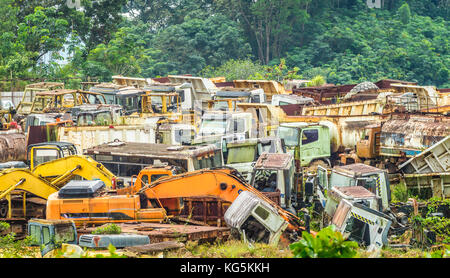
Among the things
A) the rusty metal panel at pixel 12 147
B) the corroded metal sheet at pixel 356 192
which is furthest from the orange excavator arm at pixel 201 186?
the rusty metal panel at pixel 12 147

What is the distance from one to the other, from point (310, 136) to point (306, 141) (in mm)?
202

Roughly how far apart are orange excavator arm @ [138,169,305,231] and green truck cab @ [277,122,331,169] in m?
6.00

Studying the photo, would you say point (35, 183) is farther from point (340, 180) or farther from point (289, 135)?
point (289, 135)

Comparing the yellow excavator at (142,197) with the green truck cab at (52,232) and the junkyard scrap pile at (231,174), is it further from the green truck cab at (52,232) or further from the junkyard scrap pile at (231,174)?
the green truck cab at (52,232)

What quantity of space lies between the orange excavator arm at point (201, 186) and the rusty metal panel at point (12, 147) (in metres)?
8.49

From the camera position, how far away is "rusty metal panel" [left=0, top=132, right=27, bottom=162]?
19.0m

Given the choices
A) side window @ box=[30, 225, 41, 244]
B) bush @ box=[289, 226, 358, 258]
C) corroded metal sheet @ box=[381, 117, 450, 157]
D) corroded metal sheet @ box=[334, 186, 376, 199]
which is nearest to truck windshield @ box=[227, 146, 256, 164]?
corroded metal sheet @ box=[381, 117, 450, 157]

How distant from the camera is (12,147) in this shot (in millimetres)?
19266

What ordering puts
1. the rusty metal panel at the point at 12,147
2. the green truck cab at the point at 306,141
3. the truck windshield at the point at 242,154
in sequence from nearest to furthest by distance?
the truck windshield at the point at 242,154
the green truck cab at the point at 306,141
the rusty metal panel at the point at 12,147

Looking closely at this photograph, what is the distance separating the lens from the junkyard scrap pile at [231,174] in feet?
35.8

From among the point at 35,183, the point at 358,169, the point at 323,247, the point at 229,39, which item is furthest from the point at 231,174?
the point at 229,39

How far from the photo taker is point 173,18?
2283 inches

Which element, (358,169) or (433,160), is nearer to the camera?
(358,169)
